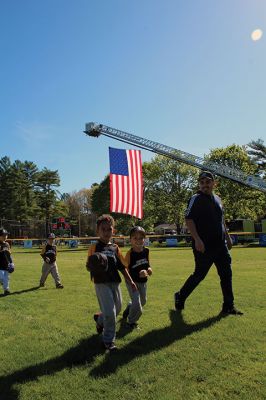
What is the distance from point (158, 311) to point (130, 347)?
6.42 ft

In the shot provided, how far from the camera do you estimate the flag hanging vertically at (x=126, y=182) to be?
41.6ft

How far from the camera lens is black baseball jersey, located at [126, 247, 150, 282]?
19.2 ft

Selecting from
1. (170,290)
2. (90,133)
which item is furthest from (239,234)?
(170,290)

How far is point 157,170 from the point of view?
55.6 meters

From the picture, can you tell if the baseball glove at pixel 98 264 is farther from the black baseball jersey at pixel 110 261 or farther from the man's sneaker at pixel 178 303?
the man's sneaker at pixel 178 303

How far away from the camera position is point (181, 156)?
43.2 m

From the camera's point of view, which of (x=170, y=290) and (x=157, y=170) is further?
(x=157, y=170)

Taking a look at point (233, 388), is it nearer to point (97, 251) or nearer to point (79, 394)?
point (79, 394)

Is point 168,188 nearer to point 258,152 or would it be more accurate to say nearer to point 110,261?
point 258,152

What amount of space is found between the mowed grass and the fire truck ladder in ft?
112

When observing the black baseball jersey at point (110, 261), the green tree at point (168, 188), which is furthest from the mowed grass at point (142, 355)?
the green tree at point (168, 188)

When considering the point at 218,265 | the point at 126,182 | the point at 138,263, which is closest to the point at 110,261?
the point at 138,263

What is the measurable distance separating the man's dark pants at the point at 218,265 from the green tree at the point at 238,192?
40590 mm

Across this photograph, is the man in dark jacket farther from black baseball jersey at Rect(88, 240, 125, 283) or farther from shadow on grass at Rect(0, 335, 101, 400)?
shadow on grass at Rect(0, 335, 101, 400)
